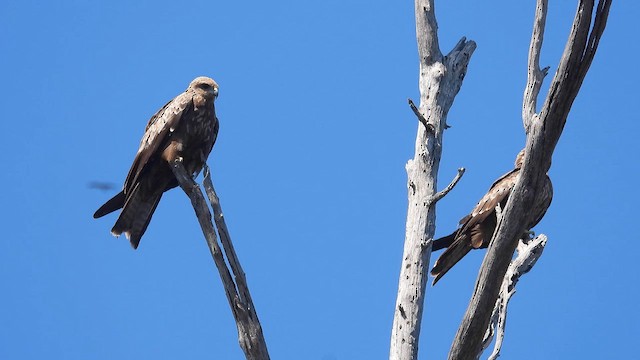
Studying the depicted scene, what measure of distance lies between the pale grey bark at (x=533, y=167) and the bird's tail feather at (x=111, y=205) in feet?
11.9

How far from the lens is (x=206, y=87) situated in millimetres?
8508

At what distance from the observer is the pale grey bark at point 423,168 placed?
6145 mm

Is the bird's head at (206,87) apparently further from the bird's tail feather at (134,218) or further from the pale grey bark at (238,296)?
the pale grey bark at (238,296)

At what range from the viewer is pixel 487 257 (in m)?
5.21

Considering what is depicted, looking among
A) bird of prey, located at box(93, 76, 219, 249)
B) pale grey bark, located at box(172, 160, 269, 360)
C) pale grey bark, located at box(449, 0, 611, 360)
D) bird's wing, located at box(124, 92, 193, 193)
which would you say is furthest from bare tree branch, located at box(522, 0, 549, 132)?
bird's wing, located at box(124, 92, 193, 193)

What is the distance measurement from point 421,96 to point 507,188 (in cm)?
132

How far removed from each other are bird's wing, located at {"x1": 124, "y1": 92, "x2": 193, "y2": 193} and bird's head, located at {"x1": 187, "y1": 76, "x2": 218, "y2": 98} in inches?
6.6

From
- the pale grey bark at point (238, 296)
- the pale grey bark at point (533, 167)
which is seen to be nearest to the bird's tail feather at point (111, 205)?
the pale grey bark at point (238, 296)

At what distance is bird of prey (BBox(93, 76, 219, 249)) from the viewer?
7922 millimetres

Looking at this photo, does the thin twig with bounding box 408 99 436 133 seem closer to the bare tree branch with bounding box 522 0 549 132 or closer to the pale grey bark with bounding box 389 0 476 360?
the pale grey bark with bounding box 389 0 476 360

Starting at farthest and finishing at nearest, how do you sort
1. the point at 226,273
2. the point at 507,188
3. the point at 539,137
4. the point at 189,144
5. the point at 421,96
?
the point at 189,144
the point at 507,188
the point at 421,96
the point at 226,273
the point at 539,137

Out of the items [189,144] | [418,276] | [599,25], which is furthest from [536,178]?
[189,144]

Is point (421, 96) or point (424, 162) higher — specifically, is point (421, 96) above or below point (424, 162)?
above

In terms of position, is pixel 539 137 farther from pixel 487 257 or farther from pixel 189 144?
pixel 189 144
